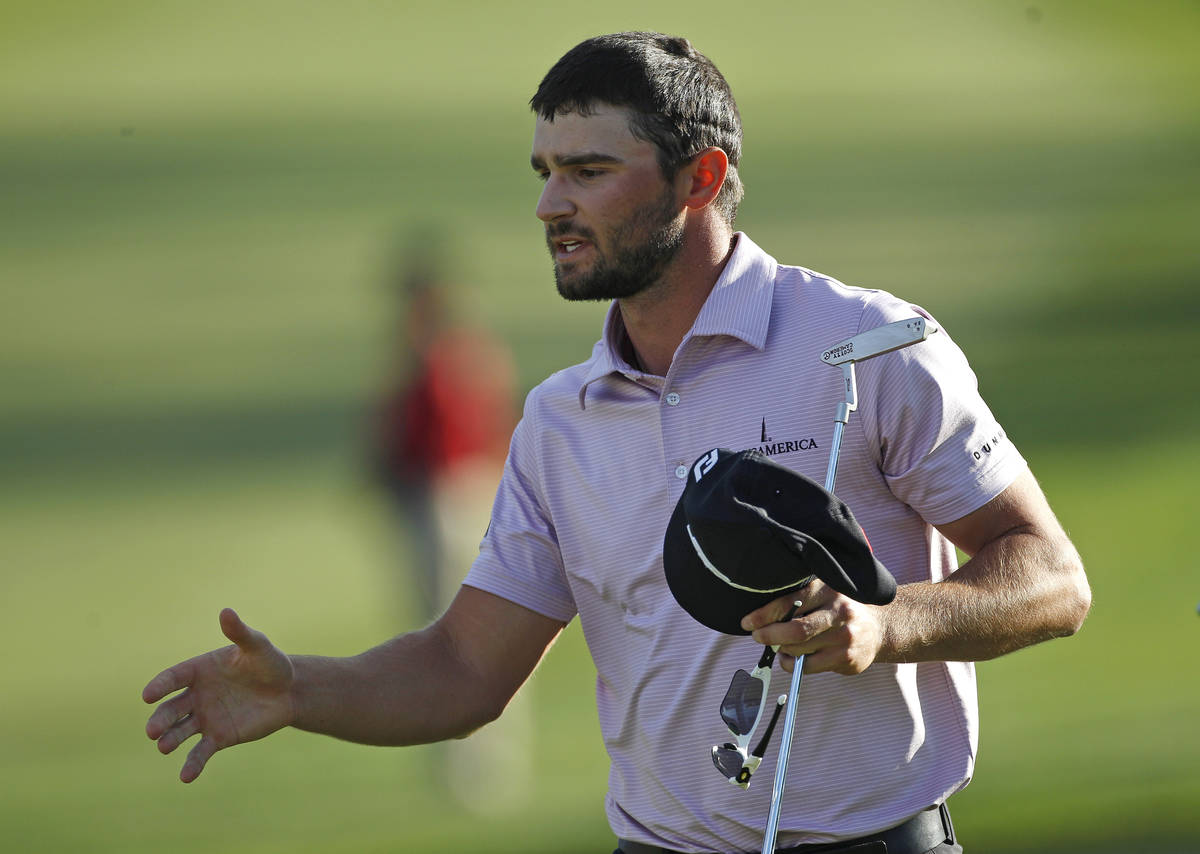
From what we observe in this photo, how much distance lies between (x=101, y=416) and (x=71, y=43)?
1202 cm

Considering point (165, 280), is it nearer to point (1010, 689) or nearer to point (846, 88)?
point (846, 88)

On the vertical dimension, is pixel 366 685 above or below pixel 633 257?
below

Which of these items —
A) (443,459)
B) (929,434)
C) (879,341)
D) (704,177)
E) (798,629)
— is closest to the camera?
(798,629)

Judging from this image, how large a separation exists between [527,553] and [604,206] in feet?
2.59

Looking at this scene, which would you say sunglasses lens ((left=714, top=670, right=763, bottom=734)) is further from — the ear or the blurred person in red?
the blurred person in red

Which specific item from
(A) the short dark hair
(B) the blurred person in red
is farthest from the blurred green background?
(A) the short dark hair

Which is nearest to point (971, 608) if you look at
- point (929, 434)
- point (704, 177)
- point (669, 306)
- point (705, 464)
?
point (929, 434)

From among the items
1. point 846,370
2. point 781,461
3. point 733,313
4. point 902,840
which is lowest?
point 902,840

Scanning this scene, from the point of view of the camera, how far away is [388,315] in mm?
20203

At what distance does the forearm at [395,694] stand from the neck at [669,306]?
796 mm

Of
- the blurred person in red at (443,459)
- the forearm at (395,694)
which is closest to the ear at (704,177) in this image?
the forearm at (395,694)

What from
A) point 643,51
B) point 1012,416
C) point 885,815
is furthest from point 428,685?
point 1012,416

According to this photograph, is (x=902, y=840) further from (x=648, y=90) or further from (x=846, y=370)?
(x=648, y=90)

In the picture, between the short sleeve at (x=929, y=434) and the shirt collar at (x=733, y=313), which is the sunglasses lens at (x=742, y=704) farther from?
the shirt collar at (x=733, y=313)
